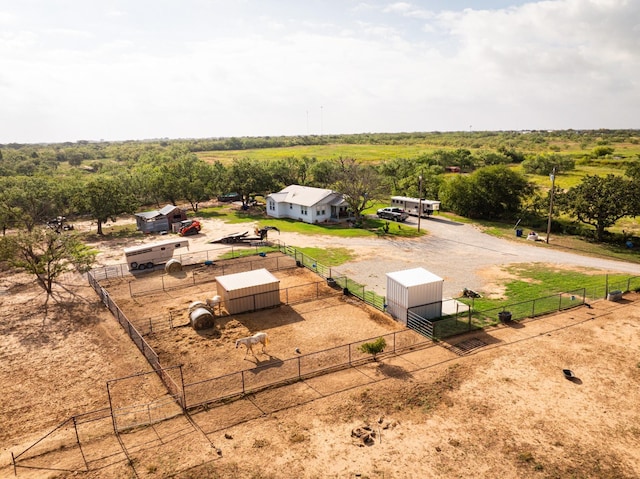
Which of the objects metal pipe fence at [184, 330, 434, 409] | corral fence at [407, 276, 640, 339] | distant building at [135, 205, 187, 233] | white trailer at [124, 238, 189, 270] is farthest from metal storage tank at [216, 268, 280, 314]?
distant building at [135, 205, 187, 233]

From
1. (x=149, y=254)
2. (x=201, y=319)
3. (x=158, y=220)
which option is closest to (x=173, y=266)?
(x=149, y=254)

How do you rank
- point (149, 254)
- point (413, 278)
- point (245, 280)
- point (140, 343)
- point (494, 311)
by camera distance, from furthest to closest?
point (149, 254)
point (245, 280)
point (494, 311)
point (413, 278)
point (140, 343)

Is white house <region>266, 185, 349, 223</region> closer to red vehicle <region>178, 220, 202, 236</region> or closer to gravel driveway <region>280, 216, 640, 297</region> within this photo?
gravel driveway <region>280, 216, 640, 297</region>

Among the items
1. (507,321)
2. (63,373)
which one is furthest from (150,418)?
(507,321)

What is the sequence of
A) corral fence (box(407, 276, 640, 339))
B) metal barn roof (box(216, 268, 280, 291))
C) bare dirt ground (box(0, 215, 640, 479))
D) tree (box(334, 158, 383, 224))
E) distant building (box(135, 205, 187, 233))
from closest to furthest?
bare dirt ground (box(0, 215, 640, 479))
corral fence (box(407, 276, 640, 339))
metal barn roof (box(216, 268, 280, 291))
distant building (box(135, 205, 187, 233))
tree (box(334, 158, 383, 224))

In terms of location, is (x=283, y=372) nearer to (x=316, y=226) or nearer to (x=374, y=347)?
(x=374, y=347)

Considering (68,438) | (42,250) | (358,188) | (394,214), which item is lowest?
(68,438)

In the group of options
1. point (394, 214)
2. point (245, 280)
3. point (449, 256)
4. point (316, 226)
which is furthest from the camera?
point (394, 214)

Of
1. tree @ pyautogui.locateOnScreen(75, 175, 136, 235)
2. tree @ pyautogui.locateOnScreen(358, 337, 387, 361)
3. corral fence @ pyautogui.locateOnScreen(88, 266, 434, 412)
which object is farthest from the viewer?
tree @ pyautogui.locateOnScreen(75, 175, 136, 235)
